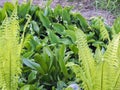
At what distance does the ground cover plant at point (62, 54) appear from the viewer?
157 centimetres

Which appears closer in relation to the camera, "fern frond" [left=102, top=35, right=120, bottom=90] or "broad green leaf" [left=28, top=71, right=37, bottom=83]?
"fern frond" [left=102, top=35, right=120, bottom=90]

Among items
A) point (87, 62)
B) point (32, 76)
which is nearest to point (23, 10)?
point (32, 76)

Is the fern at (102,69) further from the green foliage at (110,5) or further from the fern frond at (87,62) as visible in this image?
the green foliage at (110,5)

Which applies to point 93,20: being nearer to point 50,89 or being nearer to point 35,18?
point 35,18

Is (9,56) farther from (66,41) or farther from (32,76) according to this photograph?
(66,41)

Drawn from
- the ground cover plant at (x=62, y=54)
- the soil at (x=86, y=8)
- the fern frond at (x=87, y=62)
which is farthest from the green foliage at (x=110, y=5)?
the fern frond at (x=87, y=62)

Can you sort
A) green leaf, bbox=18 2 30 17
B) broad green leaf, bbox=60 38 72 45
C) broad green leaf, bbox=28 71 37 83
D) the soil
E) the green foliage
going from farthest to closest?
1. the green foliage
2. the soil
3. green leaf, bbox=18 2 30 17
4. broad green leaf, bbox=60 38 72 45
5. broad green leaf, bbox=28 71 37 83

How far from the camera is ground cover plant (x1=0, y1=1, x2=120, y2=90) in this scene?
1.57m

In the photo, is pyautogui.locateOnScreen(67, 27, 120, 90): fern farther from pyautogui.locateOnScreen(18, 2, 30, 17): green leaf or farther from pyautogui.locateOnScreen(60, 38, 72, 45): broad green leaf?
pyautogui.locateOnScreen(18, 2, 30, 17): green leaf

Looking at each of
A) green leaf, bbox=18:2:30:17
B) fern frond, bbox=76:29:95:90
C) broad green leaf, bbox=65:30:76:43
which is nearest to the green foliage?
green leaf, bbox=18:2:30:17

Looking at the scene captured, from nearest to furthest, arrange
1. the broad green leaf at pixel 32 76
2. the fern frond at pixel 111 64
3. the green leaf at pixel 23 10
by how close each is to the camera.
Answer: the fern frond at pixel 111 64
the broad green leaf at pixel 32 76
the green leaf at pixel 23 10

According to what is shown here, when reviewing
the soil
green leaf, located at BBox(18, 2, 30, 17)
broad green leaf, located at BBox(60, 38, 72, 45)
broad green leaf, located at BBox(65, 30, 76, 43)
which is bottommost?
the soil

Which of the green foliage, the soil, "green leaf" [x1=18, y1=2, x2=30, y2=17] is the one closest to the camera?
"green leaf" [x1=18, y1=2, x2=30, y2=17]

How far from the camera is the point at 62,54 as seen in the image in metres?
2.05
